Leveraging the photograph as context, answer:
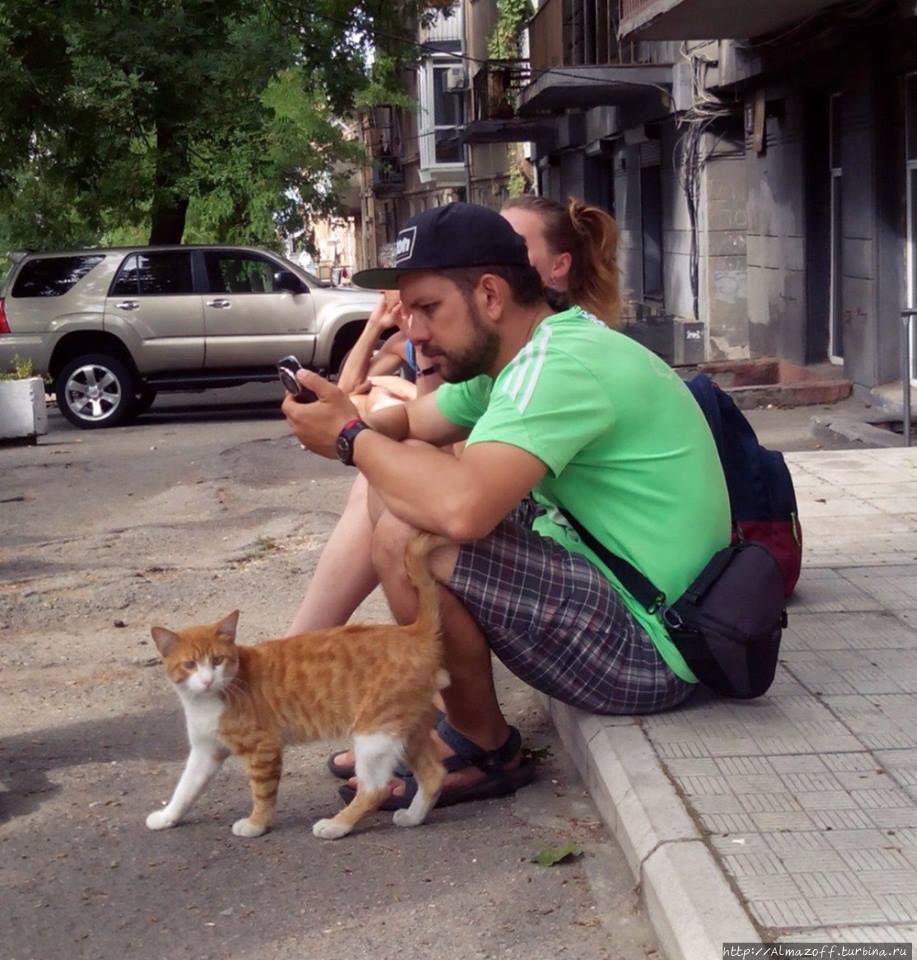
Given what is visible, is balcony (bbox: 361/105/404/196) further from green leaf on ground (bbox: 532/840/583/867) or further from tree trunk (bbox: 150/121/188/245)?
green leaf on ground (bbox: 532/840/583/867)

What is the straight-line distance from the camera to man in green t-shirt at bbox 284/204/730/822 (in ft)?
11.8

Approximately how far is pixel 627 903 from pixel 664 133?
1748cm

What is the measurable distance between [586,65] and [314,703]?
58.4 feet

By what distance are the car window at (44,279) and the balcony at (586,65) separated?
7.14 metres

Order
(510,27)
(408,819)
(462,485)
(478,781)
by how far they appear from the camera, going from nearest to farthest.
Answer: (462,485), (408,819), (478,781), (510,27)

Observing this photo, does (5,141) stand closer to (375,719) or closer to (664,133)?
(664,133)

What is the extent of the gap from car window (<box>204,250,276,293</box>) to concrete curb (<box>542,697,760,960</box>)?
1255 centimetres

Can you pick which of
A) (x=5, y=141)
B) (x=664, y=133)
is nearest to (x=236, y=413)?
(x=5, y=141)

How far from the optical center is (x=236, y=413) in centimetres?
1677

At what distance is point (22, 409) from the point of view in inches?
566

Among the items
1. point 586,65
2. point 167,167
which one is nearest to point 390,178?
point 586,65

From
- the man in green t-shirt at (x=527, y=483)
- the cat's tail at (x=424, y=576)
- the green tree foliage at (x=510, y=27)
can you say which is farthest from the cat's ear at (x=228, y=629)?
the green tree foliage at (x=510, y=27)

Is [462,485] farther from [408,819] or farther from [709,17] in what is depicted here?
[709,17]

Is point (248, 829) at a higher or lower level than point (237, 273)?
lower
